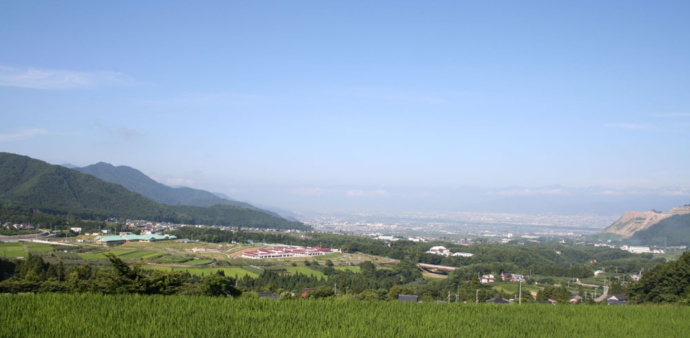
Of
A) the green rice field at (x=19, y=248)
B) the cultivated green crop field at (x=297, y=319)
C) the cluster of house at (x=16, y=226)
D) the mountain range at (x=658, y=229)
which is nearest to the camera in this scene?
the cultivated green crop field at (x=297, y=319)

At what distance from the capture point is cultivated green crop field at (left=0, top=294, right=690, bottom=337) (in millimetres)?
6977

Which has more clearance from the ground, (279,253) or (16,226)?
(16,226)

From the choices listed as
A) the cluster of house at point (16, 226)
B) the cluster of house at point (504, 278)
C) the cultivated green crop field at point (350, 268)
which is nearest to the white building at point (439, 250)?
the cluster of house at point (504, 278)

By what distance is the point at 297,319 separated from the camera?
27.1ft

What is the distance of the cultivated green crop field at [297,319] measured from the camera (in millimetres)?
6977

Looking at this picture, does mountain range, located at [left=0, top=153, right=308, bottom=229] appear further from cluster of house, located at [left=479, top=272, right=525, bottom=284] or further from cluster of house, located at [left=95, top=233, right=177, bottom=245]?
cluster of house, located at [left=479, top=272, right=525, bottom=284]

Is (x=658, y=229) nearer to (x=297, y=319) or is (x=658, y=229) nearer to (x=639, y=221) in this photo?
(x=639, y=221)

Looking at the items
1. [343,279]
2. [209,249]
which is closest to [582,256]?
[343,279]

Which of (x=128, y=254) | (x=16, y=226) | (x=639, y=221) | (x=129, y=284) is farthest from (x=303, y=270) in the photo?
(x=639, y=221)

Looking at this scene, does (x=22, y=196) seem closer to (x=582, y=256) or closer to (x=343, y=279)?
(x=343, y=279)

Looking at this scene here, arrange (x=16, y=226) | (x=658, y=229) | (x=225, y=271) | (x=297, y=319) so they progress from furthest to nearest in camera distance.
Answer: (x=658, y=229)
(x=16, y=226)
(x=225, y=271)
(x=297, y=319)

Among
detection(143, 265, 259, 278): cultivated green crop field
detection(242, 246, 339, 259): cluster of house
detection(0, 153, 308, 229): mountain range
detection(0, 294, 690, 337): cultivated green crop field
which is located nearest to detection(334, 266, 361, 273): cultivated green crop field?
detection(143, 265, 259, 278): cultivated green crop field

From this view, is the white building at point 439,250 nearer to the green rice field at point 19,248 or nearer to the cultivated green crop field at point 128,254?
the cultivated green crop field at point 128,254

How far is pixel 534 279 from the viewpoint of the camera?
40.8 meters
